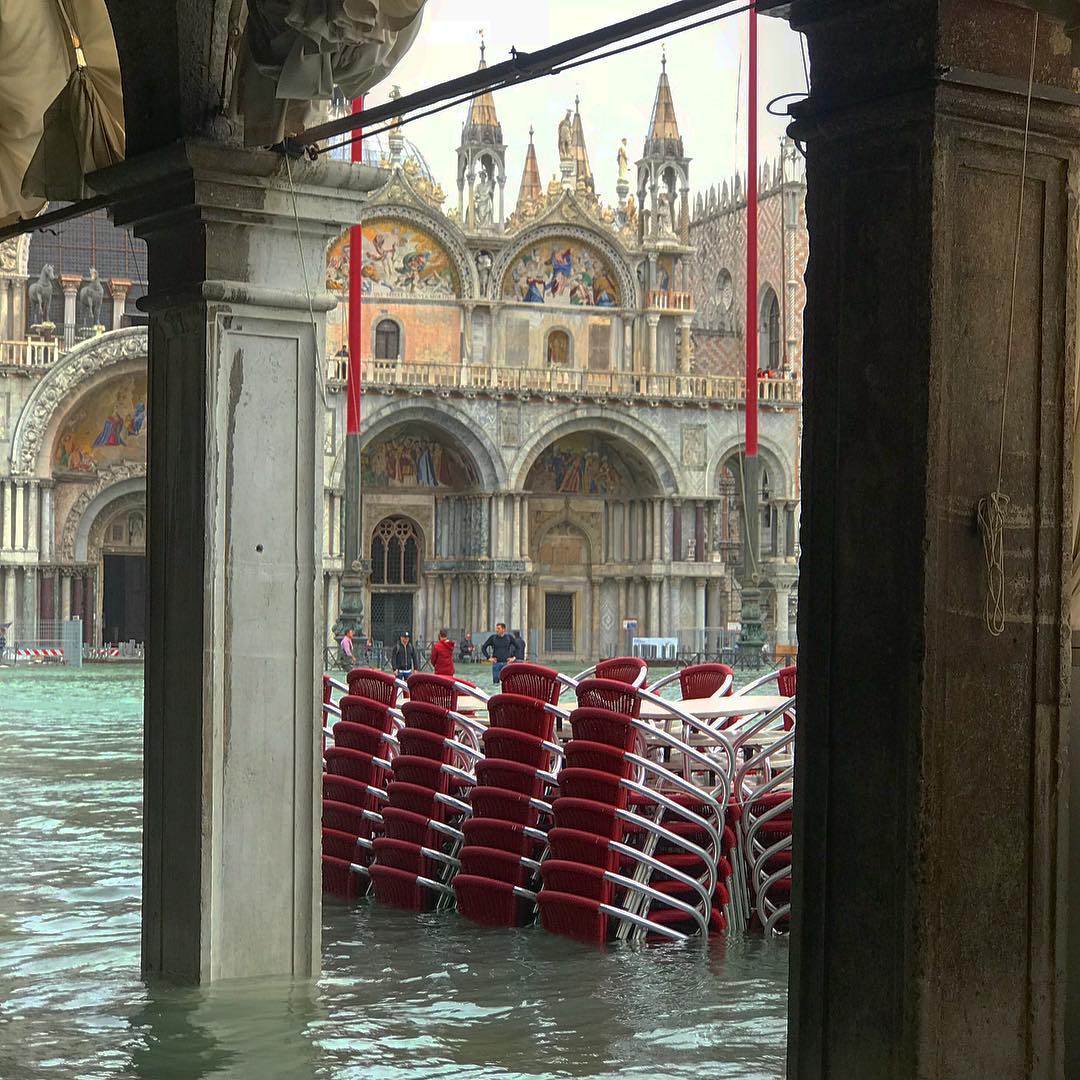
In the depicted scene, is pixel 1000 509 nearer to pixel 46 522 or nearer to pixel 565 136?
pixel 46 522

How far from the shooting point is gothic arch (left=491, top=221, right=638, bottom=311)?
139 ft

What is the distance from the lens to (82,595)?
40.3 meters

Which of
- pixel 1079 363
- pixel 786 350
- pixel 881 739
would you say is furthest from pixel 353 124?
pixel 786 350

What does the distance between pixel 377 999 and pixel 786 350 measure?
45.6 metres

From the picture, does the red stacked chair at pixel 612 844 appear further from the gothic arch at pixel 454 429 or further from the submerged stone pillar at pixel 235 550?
the gothic arch at pixel 454 429

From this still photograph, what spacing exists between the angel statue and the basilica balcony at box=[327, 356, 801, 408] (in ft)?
20.7

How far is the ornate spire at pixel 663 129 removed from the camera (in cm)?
4366

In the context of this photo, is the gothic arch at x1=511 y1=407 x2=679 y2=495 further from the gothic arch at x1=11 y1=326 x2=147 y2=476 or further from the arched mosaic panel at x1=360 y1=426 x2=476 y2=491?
the gothic arch at x1=11 y1=326 x2=147 y2=476

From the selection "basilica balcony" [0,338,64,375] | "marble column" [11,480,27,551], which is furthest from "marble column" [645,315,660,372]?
"marble column" [11,480,27,551]

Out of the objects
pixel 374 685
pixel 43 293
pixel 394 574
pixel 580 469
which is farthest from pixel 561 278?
pixel 374 685

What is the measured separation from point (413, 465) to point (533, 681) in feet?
116

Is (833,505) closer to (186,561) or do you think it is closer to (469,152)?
(186,561)

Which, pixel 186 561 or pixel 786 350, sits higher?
pixel 786 350

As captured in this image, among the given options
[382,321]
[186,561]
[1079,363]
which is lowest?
[186,561]
